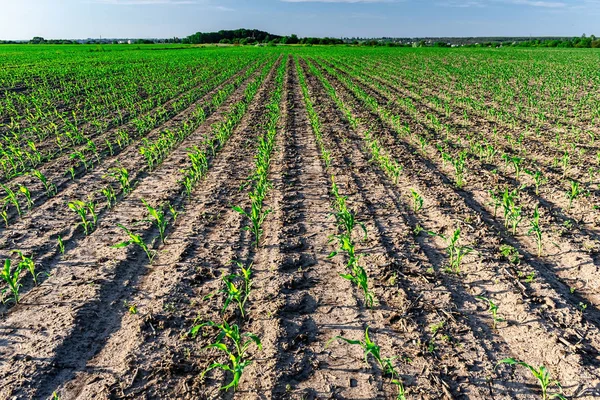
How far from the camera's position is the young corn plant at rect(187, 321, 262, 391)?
3.07 meters

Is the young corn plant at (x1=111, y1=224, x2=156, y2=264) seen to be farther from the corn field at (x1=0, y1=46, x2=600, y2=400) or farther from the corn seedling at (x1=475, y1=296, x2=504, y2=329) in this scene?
the corn seedling at (x1=475, y1=296, x2=504, y2=329)

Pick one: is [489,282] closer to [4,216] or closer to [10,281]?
[10,281]

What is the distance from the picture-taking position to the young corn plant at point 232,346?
121 inches

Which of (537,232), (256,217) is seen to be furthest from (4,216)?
(537,232)

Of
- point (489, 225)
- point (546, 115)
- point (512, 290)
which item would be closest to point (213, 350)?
point (512, 290)

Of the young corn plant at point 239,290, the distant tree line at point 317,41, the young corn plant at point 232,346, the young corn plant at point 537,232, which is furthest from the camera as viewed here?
the distant tree line at point 317,41

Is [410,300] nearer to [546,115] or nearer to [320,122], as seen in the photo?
[320,122]

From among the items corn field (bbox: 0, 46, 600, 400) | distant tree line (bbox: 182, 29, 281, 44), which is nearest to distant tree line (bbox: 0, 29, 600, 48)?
distant tree line (bbox: 182, 29, 281, 44)

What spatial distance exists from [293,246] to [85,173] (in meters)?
5.12

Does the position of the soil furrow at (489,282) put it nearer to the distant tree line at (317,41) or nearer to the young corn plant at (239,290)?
the young corn plant at (239,290)

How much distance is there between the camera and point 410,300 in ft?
13.6

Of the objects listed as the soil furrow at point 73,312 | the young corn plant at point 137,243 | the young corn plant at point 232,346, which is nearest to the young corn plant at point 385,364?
the young corn plant at point 232,346

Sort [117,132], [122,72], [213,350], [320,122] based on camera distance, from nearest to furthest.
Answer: [213,350], [117,132], [320,122], [122,72]

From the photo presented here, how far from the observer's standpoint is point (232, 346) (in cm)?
357
